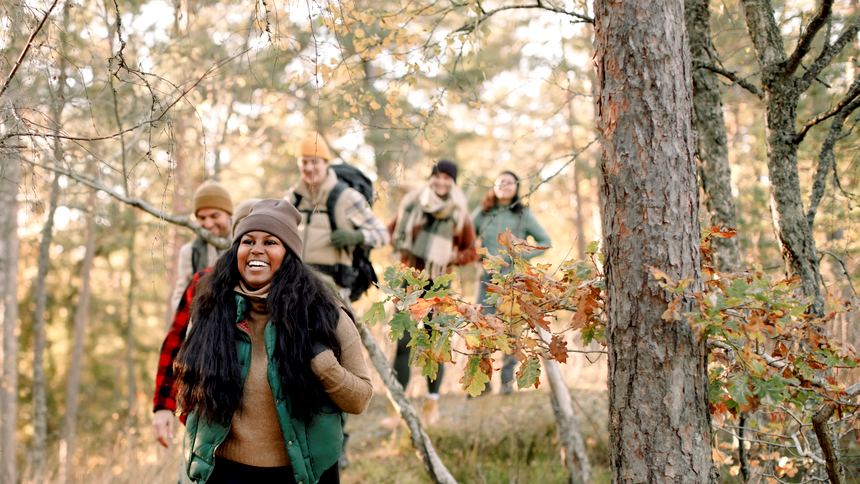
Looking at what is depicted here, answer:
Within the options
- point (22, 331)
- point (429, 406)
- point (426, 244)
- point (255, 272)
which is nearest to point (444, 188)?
point (426, 244)

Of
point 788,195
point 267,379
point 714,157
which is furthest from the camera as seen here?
point 714,157

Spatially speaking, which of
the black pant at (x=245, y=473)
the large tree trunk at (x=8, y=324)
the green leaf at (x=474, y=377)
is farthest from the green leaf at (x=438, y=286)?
the large tree trunk at (x=8, y=324)


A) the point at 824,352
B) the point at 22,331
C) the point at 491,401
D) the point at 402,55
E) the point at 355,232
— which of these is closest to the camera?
the point at 824,352

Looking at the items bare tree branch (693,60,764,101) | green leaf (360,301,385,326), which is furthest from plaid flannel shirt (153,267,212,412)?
bare tree branch (693,60,764,101)

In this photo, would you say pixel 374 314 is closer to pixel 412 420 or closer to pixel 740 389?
pixel 740 389

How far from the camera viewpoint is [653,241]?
1858mm

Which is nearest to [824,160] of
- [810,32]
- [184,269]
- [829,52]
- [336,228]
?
[829,52]

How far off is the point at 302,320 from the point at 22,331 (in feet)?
56.2

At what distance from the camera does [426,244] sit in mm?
5168

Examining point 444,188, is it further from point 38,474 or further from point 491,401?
point 38,474

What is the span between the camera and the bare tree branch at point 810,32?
2.53 meters

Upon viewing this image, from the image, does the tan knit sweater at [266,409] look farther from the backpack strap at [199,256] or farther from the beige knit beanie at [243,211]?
the backpack strap at [199,256]

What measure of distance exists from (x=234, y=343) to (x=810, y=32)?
2925 millimetres

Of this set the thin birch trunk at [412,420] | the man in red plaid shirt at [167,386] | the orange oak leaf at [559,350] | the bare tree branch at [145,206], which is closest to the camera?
the orange oak leaf at [559,350]
